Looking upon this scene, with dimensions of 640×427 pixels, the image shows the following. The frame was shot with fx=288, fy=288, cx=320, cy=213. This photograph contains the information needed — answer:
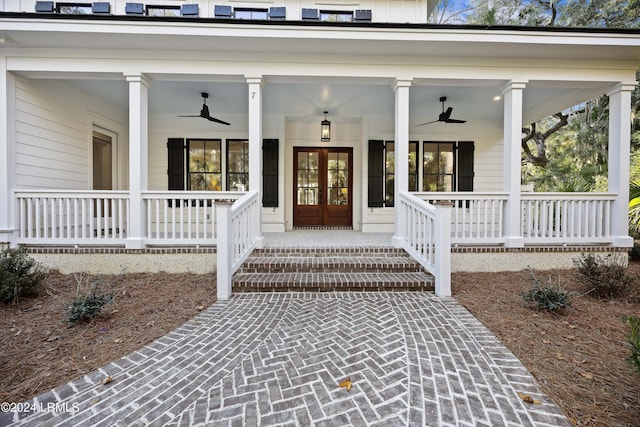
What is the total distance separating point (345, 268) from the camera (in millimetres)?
3848

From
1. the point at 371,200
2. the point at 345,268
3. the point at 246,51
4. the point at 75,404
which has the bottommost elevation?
the point at 75,404

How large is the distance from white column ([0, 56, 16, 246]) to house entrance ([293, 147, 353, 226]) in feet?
16.0

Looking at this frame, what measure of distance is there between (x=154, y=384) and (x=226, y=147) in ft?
19.2

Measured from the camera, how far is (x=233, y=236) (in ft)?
11.7

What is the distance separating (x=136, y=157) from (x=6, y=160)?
1767 millimetres

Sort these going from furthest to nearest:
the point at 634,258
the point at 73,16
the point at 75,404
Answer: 1. the point at 634,258
2. the point at 73,16
3. the point at 75,404

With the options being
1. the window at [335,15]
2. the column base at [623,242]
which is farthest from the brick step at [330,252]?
the window at [335,15]

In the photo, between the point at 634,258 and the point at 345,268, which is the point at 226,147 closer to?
the point at 345,268

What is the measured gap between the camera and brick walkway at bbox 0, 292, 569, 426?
60.1 inches

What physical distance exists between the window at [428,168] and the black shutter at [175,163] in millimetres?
4443

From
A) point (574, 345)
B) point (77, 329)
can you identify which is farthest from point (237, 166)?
point (574, 345)

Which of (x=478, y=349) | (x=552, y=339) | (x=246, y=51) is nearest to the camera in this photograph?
(x=478, y=349)

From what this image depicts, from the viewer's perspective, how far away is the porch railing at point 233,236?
3.26 metres

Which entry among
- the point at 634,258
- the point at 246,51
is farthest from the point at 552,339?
the point at 246,51
